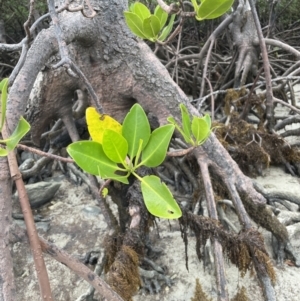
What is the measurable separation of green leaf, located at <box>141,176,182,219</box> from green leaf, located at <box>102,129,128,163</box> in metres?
0.05

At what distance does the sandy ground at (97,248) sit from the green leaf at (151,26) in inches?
30.8

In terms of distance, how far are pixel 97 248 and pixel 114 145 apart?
93 cm

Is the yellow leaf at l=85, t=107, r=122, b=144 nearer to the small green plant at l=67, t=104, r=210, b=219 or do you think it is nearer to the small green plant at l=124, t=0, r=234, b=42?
the small green plant at l=67, t=104, r=210, b=219

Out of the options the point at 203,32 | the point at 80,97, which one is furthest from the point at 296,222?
the point at 203,32

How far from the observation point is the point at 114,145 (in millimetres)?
399

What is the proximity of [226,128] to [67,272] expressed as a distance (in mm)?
919

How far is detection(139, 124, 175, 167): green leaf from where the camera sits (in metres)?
0.43

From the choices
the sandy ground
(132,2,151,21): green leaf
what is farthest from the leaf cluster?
the sandy ground

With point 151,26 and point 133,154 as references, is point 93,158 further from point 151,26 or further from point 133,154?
point 151,26

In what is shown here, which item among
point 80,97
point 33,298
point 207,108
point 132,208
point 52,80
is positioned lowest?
point 33,298

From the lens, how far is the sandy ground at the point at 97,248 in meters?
1.03

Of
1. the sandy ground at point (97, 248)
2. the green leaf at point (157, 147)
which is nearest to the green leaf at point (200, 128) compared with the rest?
the green leaf at point (157, 147)

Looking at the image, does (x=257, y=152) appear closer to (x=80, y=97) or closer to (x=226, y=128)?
(x=226, y=128)

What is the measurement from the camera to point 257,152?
4.81 ft
